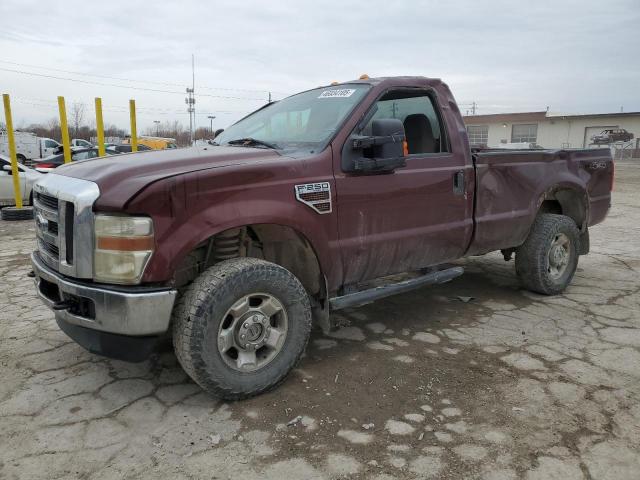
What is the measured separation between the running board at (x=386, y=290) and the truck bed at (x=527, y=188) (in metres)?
0.34

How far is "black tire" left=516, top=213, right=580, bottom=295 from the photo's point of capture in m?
4.64

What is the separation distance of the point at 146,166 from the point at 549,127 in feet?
163

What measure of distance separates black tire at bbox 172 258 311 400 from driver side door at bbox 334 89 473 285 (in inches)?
21.4

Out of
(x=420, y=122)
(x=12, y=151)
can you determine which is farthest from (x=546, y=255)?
(x=12, y=151)

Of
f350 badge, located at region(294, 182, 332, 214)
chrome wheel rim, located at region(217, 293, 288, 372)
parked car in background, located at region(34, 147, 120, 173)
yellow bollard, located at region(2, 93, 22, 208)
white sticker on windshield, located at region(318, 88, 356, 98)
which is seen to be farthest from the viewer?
parked car in background, located at region(34, 147, 120, 173)

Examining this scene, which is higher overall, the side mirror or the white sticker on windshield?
the white sticker on windshield

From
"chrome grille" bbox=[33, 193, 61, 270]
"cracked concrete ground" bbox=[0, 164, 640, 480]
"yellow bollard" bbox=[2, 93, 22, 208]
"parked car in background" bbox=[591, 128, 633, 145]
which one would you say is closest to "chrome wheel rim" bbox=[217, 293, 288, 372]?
"cracked concrete ground" bbox=[0, 164, 640, 480]

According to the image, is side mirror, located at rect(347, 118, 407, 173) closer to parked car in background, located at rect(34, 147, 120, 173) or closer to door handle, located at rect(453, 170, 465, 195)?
door handle, located at rect(453, 170, 465, 195)

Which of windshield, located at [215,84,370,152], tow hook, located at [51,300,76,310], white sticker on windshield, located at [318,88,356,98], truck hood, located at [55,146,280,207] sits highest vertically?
white sticker on windshield, located at [318,88,356,98]

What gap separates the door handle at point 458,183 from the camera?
3.84m

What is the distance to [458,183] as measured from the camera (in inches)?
152

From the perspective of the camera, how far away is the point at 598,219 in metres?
5.29

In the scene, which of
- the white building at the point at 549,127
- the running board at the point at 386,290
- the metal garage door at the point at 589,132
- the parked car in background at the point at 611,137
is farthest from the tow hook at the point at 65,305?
the metal garage door at the point at 589,132

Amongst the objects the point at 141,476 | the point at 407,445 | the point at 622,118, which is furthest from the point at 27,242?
the point at 622,118
